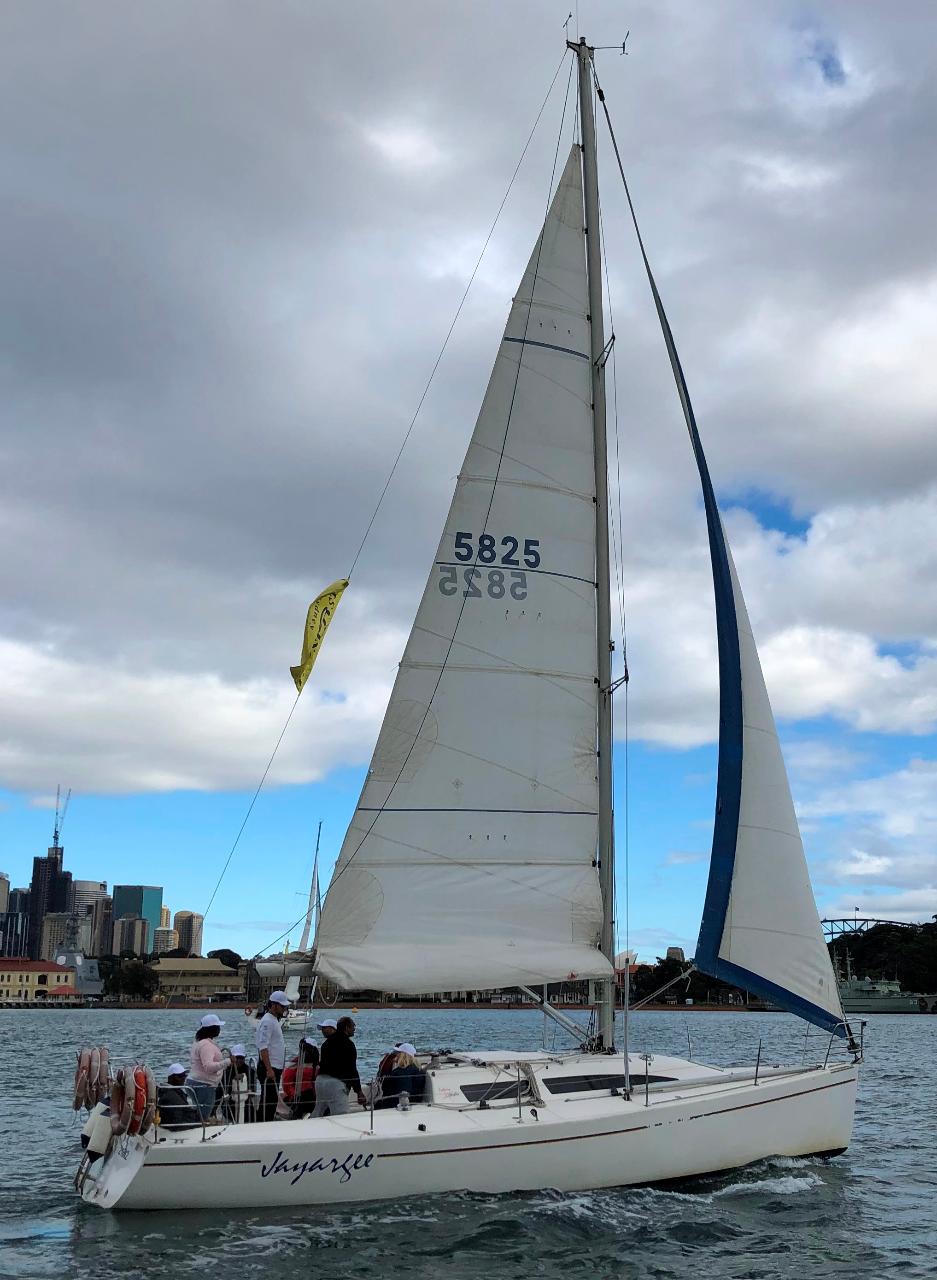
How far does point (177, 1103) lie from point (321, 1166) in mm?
1534

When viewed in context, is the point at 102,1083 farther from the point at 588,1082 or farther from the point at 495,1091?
the point at 588,1082

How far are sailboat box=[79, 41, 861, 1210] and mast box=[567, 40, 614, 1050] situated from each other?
0.03 meters

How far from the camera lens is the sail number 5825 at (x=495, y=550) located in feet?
48.9

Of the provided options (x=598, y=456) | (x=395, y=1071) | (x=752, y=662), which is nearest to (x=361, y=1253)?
(x=395, y=1071)

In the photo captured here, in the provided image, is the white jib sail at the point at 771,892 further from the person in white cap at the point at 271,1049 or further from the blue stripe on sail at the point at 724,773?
the person in white cap at the point at 271,1049

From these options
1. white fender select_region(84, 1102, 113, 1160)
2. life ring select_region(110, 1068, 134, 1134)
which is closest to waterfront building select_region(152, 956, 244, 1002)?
white fender select_region(84, 1102, 113, 1160)

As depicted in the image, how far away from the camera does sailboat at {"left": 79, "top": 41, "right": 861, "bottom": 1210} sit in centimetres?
1296

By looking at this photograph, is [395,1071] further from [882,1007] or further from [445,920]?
[882,1007]

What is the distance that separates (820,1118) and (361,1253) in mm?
5817

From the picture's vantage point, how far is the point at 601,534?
50.1 ft

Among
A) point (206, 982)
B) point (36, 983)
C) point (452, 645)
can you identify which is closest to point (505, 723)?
point (452, 645)

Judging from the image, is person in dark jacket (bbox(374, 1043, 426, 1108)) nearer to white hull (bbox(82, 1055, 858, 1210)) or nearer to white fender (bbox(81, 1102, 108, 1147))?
white hull (bbox(82, 1055, 858, 1210))

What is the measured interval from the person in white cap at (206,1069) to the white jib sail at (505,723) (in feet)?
5.16

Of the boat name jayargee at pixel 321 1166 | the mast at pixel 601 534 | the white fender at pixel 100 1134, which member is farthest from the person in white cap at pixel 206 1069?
the mast at pixel 601 534
